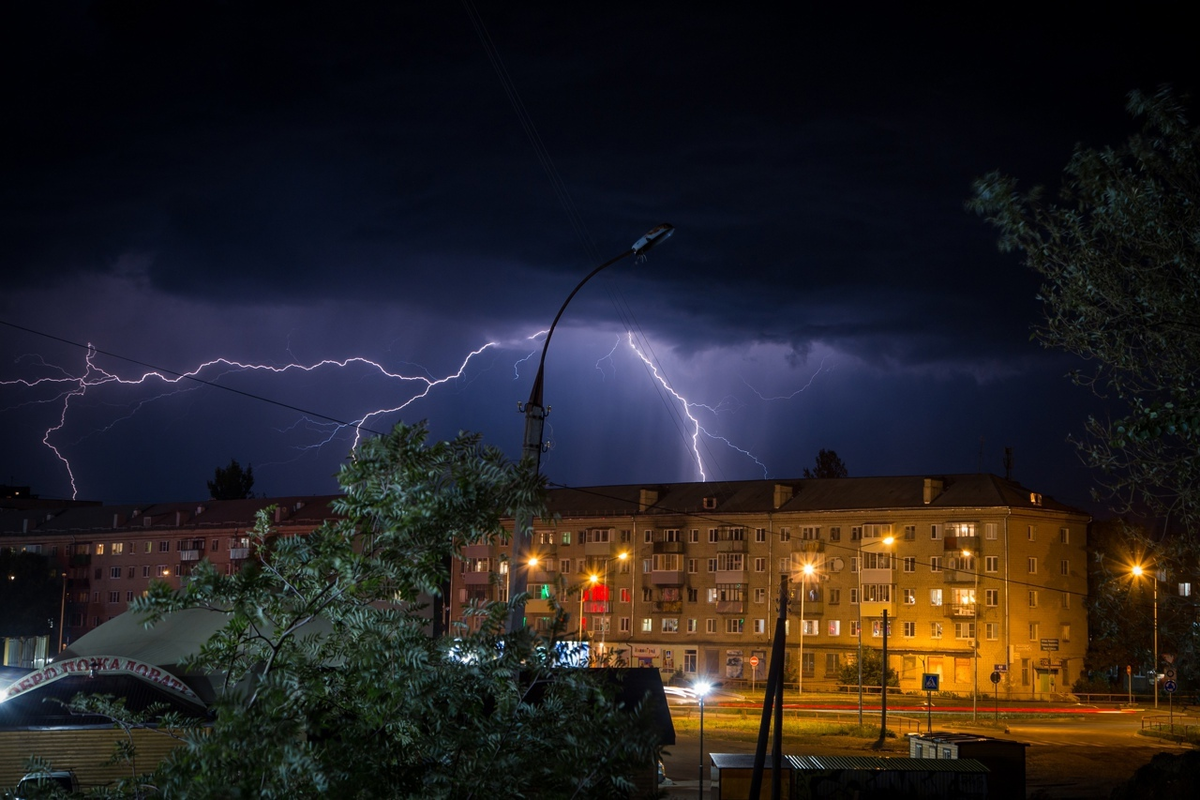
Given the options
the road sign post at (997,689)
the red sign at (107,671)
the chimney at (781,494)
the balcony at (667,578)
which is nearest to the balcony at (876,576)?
the chimney at (781,494)

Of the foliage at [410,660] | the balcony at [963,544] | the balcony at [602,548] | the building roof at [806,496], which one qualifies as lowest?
the foliage at [410,660]

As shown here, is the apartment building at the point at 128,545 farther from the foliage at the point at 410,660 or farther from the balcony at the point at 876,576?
the foliage at the point at 410,660

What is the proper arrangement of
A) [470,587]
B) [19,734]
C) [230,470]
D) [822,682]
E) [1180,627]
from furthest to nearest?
[230,470]
[470,587]
[822,682]
[19,734]
[1180,627]

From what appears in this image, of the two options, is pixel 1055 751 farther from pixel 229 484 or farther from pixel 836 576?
pixel 229 484

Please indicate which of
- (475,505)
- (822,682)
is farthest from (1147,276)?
(822,682)

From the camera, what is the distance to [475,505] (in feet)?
21.3

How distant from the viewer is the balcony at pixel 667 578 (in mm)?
84750

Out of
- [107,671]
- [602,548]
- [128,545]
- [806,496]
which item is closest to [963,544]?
[806,496]

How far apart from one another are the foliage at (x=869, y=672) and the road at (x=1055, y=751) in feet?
61.8

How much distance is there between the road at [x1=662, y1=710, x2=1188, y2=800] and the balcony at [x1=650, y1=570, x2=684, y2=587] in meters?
35.6

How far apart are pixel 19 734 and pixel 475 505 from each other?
1844 centimetres

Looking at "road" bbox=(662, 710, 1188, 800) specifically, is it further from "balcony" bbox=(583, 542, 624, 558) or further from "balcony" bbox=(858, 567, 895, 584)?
"balcony" bbox=(583, 542, 624, 558)

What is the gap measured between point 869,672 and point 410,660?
228 feet

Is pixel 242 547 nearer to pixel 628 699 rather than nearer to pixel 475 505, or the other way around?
pixel 628 699
